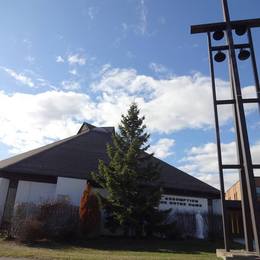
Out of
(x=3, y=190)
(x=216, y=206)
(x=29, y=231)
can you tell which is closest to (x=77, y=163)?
(x=3, y=190)

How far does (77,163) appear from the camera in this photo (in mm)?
21922

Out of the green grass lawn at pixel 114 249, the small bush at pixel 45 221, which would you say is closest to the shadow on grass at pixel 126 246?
the green grass lawn at pixel 114 249

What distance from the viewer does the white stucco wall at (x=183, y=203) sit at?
2217 cm

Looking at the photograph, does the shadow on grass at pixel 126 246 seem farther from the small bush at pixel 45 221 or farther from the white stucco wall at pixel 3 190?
the white stucco wall at pixel 3 190

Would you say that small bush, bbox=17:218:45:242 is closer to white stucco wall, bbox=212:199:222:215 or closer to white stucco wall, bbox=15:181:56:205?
white stucco wall, bbox=15:181:56:205

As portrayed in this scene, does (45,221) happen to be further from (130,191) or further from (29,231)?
(130,191)

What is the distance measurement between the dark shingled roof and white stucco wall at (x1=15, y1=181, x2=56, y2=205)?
2.32ft

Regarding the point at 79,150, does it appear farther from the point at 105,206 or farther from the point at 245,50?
the point at 245,50

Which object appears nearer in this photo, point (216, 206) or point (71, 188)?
point (71, 188)

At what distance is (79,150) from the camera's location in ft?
78.8

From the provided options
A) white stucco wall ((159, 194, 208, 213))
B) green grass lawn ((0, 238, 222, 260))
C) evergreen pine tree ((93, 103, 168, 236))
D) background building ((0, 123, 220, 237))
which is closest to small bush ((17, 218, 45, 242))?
green grass lawn ((0, 238, 222, 260))

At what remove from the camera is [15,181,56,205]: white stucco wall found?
19359 millimetres

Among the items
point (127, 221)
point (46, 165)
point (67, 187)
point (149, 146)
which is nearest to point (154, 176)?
point (149, 146)

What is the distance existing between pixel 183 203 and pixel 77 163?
27.6 feet
